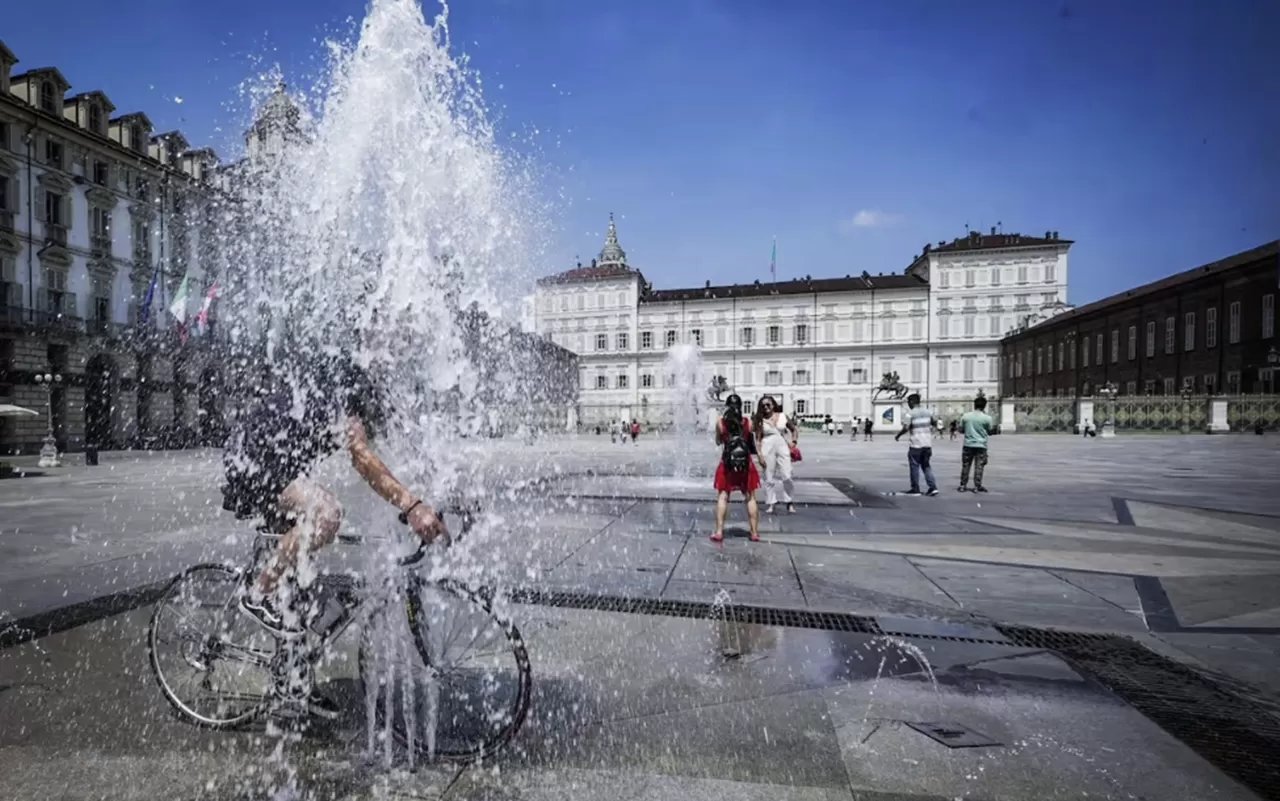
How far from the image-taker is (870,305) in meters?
88.2

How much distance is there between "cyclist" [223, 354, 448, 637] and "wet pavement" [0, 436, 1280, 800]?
47 cm

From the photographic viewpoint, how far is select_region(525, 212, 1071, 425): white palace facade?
Result: 84.4 meters

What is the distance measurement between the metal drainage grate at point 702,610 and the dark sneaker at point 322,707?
214 cm

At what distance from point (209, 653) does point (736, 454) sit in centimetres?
539

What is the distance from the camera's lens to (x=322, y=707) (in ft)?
11.3

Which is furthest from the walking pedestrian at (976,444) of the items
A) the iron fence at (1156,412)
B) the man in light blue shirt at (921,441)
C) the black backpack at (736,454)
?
the iron fence at (1156,412)

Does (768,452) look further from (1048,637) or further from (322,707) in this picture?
(322,707)

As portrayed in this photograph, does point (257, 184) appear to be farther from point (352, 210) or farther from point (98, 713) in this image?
point (98, 713)

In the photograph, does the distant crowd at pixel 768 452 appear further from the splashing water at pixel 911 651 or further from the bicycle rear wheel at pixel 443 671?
the bicycle rear wheel at pixel 443 671

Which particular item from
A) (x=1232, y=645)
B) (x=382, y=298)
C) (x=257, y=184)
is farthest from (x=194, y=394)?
(x=1232, y=645)

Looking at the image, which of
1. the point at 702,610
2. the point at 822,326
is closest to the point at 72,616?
the point at 702,610

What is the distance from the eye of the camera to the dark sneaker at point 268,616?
3.35 meters

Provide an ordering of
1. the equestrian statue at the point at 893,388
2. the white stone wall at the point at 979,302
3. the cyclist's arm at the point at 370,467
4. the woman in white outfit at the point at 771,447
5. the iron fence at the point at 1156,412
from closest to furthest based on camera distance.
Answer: the cyclist's arm at the point at 370,467, the woman in white outfit at the point at 771,447, the iron fence at the point at 1156,412, the equestrian statue at the point at 893,388, the white stone wall at the point at 979,302

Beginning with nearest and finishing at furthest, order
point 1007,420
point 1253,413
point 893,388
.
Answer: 1. point 1253,413
2. point 1007,420
3. point 893,388
